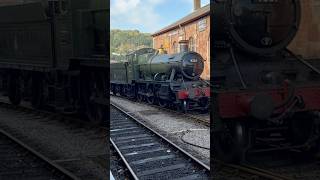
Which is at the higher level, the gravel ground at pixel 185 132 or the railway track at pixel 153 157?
the gravel ground at pixel 185 132

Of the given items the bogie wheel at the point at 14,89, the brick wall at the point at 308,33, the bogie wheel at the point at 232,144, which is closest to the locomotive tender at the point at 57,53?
the bogie wheel at the point at 14,89

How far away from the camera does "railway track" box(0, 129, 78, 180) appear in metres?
3.23

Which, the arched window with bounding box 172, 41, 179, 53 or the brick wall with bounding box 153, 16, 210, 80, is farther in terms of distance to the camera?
the arched window with bounding box 172, 41, 179, 53

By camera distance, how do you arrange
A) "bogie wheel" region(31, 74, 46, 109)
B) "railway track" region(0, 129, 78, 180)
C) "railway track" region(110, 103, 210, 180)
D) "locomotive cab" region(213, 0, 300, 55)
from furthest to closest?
"railway track" region(110, 103, 210, 180) < "bogie wheel" region(31, 74, 46, 109) < "railway track" region(0, 129, 78, 180) < "locomotive cab" region(213, 0, 300, 55)

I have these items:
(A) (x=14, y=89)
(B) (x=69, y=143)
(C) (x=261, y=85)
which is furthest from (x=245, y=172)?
(A) (x=14, y=89)

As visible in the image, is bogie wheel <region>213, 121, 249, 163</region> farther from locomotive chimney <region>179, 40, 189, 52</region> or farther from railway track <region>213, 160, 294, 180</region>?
locomotive chimney <region>179, 40, 189, 52</region>

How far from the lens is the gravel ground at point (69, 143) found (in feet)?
10.0

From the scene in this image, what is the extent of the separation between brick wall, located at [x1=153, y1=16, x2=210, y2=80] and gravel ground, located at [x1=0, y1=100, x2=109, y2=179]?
0.82 meters

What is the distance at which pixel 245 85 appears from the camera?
295 cm

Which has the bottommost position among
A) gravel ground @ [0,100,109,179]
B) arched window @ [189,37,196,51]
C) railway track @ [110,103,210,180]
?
railway track @ [110,103,210,180]

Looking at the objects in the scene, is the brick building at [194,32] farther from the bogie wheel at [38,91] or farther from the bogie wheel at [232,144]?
the bogie wheel at [38,91]

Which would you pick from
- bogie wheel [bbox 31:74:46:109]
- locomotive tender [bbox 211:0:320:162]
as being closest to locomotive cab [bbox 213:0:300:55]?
locomotive tender [bbox 211:0:320:162]

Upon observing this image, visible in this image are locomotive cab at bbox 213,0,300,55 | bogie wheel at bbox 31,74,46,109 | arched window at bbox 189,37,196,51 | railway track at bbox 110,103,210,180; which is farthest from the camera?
railway track at bbox 110,103,210,180

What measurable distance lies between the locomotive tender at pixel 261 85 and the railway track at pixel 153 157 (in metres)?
0.41
